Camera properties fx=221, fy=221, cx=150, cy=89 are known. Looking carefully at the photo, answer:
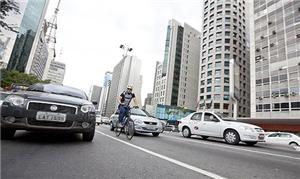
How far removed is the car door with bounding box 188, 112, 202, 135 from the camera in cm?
1125

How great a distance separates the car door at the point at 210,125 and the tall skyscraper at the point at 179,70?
7959cm

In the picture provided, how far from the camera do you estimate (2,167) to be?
2.59m

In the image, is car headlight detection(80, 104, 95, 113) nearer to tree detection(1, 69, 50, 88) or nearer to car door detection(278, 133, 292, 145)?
car door detection(278, 133, 292, 145)

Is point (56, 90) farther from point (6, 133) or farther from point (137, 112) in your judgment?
point (137, 112)

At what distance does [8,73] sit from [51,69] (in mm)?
149228

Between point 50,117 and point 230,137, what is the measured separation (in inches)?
307

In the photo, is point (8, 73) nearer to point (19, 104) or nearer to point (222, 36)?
point (19, 104)

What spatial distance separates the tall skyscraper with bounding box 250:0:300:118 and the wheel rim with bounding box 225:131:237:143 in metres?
33.9

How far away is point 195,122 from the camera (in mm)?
11445

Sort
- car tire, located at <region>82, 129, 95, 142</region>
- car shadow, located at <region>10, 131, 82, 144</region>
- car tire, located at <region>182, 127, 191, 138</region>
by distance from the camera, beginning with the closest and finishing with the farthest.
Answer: car shadow, located at <region>10, 131, 82, 144</region> → car tire, located at <region>82, 129, 95, 142</region> → car tire, located at <region>182, 127, 191, 138</region>

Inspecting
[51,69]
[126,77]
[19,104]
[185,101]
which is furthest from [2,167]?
[51,69]

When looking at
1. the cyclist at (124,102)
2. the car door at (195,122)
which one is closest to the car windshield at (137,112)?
the cyclist at (124,102)

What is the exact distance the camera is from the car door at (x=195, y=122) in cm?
1125

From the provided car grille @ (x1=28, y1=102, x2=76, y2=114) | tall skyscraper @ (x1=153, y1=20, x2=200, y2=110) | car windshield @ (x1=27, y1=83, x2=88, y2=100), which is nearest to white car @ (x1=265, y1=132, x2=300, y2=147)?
car windshield @ (x1=27, y1=83, x2=88, y2=100)
